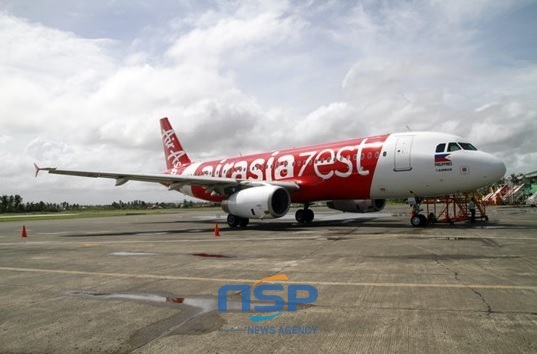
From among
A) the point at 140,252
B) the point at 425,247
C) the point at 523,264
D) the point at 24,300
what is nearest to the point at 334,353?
the point at 24,300

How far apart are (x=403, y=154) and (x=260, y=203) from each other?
670 cm

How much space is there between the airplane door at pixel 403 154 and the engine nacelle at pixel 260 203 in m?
5.35

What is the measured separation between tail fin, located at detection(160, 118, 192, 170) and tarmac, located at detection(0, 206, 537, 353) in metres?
21.6

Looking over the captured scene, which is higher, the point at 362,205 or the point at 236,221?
the point at 362,205

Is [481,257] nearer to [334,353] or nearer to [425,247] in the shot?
[425,247]

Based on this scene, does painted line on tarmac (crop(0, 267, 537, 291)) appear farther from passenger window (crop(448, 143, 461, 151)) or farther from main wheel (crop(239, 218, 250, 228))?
main wheel (crop(239, 218, 250, 228))

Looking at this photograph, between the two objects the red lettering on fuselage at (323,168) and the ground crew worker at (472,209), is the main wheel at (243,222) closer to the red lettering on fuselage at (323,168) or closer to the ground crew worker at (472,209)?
the red lettering on fuselage at (323,168)

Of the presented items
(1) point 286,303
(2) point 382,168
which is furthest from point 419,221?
(1) point 286,303

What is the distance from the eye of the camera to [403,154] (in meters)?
18.0

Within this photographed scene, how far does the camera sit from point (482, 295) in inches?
227

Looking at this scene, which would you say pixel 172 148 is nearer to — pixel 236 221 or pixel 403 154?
pixel 236 221

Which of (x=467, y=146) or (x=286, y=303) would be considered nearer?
(x=286, y=303)

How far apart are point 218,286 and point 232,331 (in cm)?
242

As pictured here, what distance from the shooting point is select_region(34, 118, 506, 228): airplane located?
1691 centimetres
